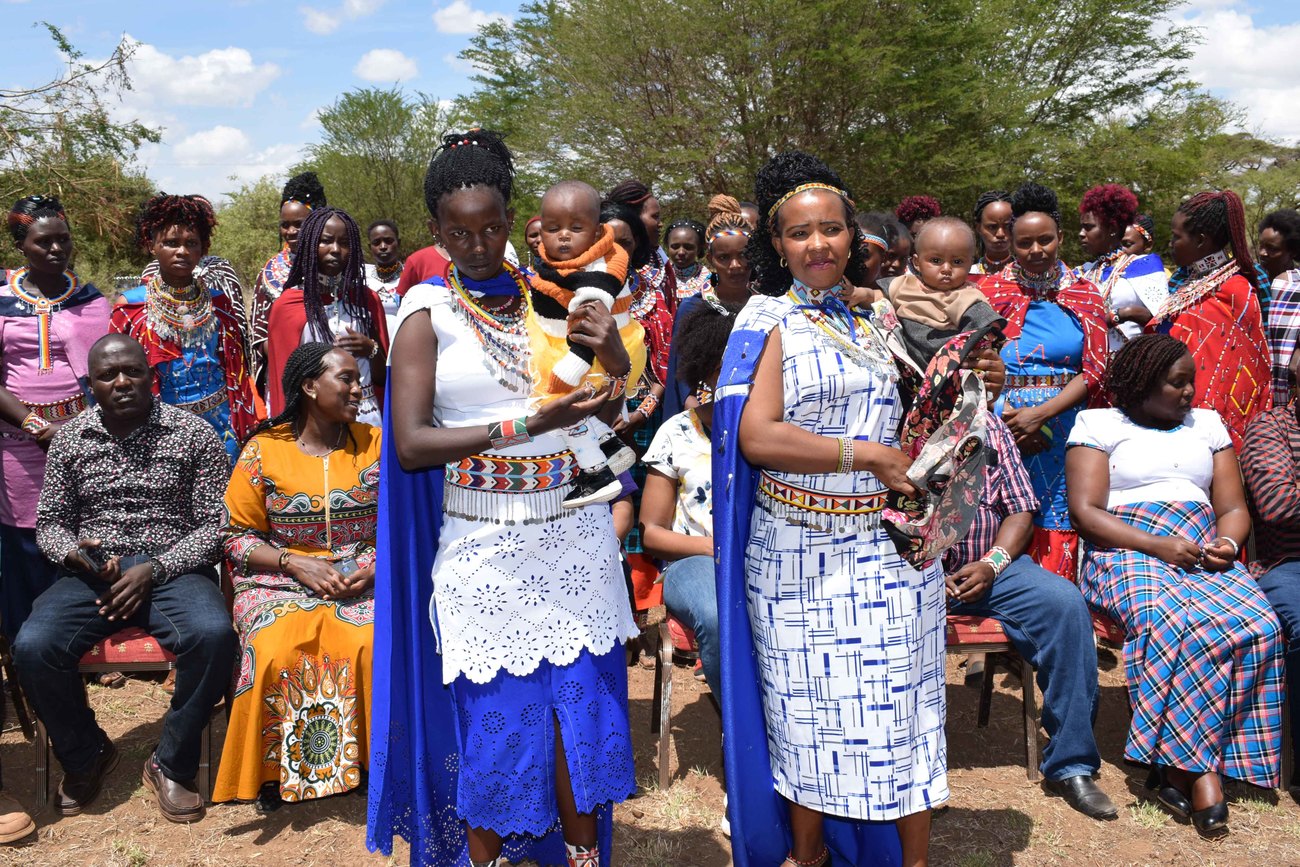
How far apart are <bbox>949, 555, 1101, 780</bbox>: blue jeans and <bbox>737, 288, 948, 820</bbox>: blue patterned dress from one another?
1.42 metres

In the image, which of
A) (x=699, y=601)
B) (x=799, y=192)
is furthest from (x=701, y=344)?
(x=799, y=192)

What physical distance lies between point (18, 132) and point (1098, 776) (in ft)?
46.4

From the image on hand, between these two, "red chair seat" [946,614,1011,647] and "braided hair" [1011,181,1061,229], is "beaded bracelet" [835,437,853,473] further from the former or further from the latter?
"braided hair" [1011,181,1061,229]

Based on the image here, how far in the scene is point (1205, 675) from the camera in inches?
156

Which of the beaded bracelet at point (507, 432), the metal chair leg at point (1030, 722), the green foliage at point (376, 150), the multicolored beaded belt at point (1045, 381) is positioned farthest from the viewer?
the green foliage at point (376, 150)

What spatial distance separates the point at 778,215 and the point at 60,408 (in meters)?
3.88

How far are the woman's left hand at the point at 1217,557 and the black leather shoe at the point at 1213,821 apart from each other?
36.3 inches

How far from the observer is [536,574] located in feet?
9.24

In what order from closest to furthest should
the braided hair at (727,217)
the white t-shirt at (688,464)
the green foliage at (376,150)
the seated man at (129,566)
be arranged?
the seated man at (129,566) < the white t-shirt at (688,464) < the braided hair at (727,217) < the green foliage at (376,150)

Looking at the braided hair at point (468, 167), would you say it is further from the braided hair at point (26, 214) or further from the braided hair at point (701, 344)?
the braided hair at point (26, 214)

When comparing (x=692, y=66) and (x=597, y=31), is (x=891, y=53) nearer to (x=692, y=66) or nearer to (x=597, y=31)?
(x=692, y=66)

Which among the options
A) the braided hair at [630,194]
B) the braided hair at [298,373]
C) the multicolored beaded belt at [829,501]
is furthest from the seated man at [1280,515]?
the braided hair at [298,373]

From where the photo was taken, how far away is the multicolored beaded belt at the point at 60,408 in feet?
16.2

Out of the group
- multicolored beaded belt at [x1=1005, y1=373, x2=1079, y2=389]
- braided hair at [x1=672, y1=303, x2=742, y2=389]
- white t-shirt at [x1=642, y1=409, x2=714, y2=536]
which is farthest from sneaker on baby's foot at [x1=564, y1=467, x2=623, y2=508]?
multicolored beaded belt at [x1=1005, y1=373, x2=1079, y2=389]
